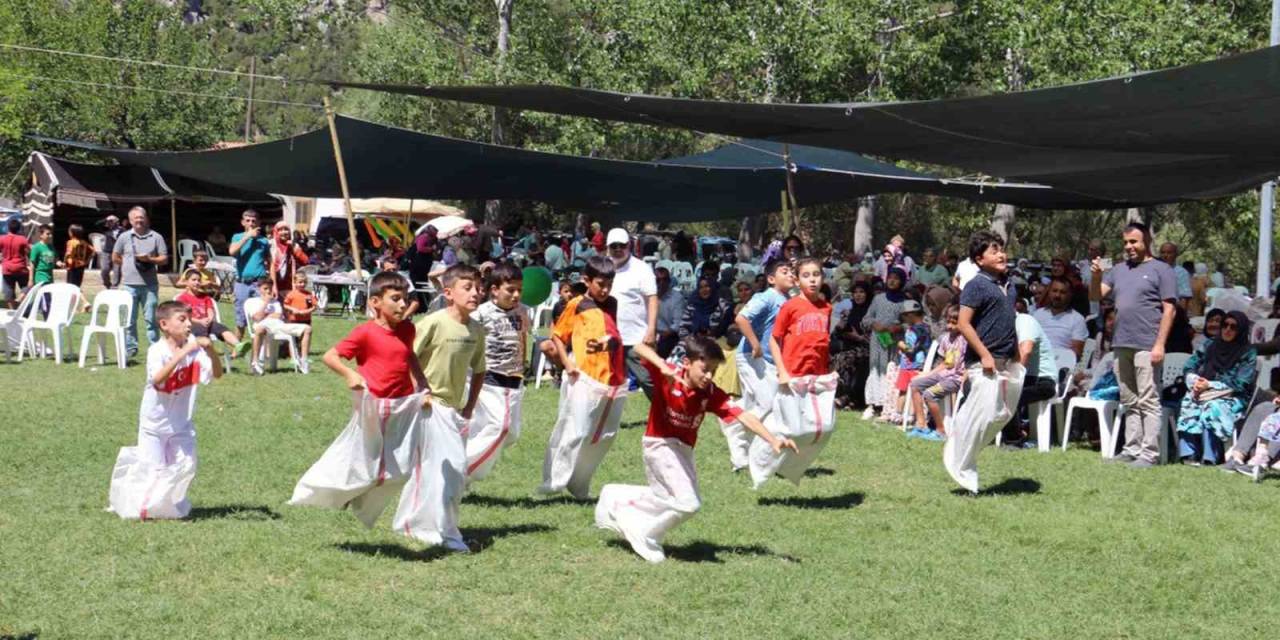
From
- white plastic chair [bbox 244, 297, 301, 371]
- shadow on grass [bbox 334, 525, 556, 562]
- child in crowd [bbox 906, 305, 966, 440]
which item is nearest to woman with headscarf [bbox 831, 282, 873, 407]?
child in crowd [bbox 906, 305, 966, 440]

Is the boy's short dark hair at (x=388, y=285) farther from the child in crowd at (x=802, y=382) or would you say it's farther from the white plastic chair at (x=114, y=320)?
the white plastic chair at (x=114, y=320)

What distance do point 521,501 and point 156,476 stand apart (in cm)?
219

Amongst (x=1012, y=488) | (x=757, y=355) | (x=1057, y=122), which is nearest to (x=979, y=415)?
(x=1012, y=488)

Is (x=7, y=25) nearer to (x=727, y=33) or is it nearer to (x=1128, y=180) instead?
(x=727, y=33)

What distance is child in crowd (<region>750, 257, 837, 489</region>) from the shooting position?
32.1 feet

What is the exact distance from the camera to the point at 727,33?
39.1 metres

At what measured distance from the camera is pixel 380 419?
7.62m

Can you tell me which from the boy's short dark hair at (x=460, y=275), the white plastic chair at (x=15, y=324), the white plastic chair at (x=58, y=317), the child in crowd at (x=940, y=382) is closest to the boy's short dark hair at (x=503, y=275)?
the boy's short dark hair at (x=460, y=275)

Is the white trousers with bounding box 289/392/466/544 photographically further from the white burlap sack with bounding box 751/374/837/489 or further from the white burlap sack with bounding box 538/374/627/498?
the white burlap sack with bounding box 751/374/837/489

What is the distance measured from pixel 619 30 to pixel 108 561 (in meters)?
37.9

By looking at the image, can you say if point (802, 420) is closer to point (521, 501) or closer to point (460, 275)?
point (521, 501)

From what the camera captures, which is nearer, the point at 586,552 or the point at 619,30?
the point at 586,552

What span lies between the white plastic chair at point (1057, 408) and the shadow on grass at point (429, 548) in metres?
5.47

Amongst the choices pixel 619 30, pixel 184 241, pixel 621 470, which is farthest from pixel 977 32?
pixel 621 470
